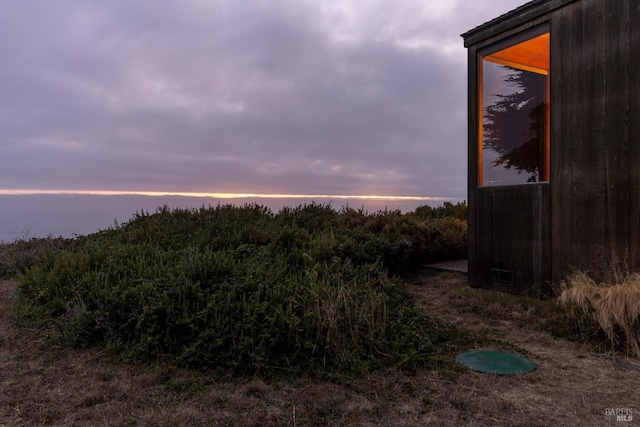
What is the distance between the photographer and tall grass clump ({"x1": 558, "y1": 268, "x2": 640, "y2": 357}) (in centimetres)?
375

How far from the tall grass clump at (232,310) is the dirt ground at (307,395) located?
0.66 ft

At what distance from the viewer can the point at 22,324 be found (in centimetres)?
431

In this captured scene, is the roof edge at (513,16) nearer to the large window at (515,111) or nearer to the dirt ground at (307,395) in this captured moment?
the large window at (515,111)

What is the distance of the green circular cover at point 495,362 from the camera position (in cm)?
337

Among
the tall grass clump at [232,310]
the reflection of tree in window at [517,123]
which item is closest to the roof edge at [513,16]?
the reflection of tree in window at [517,123]

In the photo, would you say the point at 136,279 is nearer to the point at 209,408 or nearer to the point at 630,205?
the point at 209,408

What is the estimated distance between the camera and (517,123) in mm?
6246

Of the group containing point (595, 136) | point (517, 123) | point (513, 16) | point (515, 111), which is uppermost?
point (513, 16)

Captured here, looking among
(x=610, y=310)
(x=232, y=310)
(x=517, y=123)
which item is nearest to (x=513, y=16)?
(x=517, y=123)

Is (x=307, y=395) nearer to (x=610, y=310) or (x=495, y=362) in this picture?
(x=495, y=362)

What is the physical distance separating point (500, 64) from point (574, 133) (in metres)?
1.74

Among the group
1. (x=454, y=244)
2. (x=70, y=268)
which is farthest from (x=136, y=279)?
(x=454, y=244)

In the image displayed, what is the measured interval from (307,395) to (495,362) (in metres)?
1.66

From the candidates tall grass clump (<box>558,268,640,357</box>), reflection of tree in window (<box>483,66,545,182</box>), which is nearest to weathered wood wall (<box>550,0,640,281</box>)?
reflection of tree in window (<box>483,66,545,182</box>)
